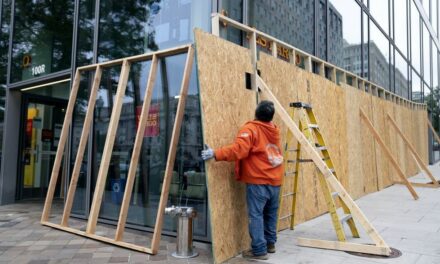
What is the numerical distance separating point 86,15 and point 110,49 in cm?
114

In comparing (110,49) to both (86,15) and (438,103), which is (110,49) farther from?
(438,103)

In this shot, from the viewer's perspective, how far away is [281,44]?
6523mm

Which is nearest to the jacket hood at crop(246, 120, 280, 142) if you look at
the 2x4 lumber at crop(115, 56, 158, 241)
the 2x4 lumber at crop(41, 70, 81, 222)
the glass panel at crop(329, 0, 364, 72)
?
the 2x4 lumber at crop(115, 56, 158, 241)

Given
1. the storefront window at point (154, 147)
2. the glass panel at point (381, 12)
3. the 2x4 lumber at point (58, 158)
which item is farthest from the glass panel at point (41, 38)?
the glass panel at point (381, 12)

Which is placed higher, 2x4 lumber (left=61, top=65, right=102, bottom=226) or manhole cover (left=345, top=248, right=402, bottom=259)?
2x4 lumber (left=61, top=65, right=102, bottom=226)

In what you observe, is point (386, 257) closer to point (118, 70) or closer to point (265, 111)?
point (265, 111)

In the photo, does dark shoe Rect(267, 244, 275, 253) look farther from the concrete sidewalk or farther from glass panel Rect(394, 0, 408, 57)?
glass panel Rect(394, 0, 408, 57)

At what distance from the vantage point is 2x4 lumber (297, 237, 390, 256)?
15.2 feet

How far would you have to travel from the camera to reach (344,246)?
4.91m

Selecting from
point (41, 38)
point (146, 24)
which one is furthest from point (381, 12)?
point (41, 38)

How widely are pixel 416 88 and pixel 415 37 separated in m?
2.67

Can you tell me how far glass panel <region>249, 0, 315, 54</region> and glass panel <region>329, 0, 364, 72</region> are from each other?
1150 millimetres

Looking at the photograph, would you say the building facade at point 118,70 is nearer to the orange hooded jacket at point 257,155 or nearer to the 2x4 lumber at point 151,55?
the 2x4 lumber at point 151,55

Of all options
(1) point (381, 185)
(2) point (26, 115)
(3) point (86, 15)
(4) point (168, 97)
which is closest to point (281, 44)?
(4) point (168, 97)
